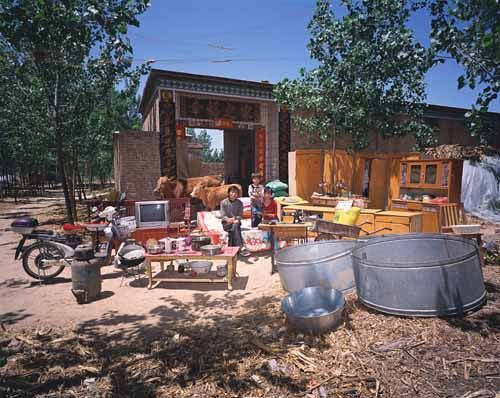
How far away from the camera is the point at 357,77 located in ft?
31.6

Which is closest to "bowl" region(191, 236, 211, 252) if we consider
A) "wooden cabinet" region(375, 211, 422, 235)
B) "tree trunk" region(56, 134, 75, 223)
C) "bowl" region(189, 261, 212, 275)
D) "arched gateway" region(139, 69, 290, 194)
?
"bowl" region(189, 261, 212, 275)

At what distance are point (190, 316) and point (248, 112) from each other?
1082 cm

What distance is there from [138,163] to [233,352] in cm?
972

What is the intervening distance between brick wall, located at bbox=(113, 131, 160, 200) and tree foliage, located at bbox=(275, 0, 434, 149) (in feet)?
16.9

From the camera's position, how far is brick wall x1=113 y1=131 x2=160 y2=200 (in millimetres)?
11453

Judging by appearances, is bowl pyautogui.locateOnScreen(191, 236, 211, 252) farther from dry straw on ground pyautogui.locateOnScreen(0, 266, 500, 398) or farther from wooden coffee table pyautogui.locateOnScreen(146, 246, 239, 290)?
dry straw on ground pyautogui.locateOnScreen(0, 266, 500, 398)

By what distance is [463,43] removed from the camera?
11.8 feet

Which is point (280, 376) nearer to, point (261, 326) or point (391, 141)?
point (261, 326)

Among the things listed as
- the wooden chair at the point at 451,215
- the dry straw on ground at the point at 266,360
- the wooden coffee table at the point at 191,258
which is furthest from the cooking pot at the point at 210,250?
the wooden chair at the point at 451,215

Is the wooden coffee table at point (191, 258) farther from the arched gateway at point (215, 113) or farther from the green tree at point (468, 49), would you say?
the arched gateway at point (215, 113)

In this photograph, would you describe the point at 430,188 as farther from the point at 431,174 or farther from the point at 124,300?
the point at 124,300

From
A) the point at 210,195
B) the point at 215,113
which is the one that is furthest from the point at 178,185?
the point at 215,113

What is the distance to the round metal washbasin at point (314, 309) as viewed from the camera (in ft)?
11.3

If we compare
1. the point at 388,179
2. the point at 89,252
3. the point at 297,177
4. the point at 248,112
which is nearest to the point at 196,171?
the point at 248,112
